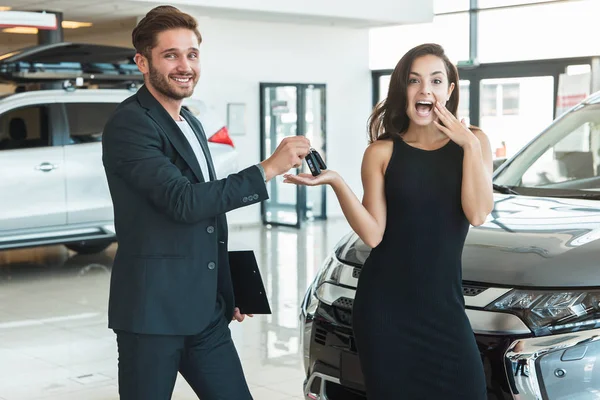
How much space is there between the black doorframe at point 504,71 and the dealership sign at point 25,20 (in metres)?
5.57

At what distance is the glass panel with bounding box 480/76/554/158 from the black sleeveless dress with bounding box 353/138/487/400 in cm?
1018

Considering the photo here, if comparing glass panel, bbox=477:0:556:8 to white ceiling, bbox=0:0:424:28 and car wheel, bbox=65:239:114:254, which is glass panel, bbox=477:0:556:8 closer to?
white ceiling, bbox=0:0:424:28

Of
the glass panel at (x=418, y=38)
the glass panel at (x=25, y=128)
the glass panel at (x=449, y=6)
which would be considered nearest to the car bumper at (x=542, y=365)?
the glass panel at (x=25, y=128)

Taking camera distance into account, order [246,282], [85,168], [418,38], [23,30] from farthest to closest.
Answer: [23,30] → [418,38] → [85,168] → [246,282]

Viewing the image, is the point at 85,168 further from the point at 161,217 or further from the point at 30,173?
the point at 161,217

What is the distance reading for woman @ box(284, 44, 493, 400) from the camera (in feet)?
8.20

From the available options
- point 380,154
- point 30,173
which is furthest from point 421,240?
point 30,173

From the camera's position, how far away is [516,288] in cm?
281

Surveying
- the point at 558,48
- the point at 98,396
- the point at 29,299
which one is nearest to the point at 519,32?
the point at 558,48

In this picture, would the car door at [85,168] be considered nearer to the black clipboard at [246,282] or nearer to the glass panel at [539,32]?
the black clipboard at [246,282]

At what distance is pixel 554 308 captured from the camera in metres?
2.76

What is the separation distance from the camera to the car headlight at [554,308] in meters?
2.73

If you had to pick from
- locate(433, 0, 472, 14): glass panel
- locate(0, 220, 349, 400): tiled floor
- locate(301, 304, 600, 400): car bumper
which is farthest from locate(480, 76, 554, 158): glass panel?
locate(301, 304, 600, 400): car bumper

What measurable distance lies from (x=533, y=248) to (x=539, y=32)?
9.96 meters
